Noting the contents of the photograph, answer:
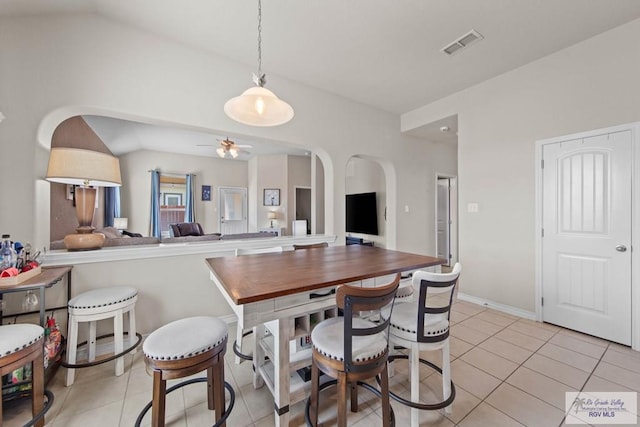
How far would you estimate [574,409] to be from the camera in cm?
162

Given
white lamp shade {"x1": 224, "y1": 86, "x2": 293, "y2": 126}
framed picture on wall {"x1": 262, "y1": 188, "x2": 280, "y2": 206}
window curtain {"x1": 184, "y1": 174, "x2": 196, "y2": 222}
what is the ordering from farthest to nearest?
framed picture on wall {"x1": 262, "y1": 188, "x2": 280, "y2": 206}
window curtain {"x1": 184, "y1": 174, "x2": 196, "y2": 222}
white lamp shade {"x1": 224, "y1": 86, "x2": 293, "y2": 126}

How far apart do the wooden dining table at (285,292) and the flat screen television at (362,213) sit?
325 cm

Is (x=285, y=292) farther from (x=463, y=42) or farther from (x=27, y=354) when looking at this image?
(x=463, y=42)

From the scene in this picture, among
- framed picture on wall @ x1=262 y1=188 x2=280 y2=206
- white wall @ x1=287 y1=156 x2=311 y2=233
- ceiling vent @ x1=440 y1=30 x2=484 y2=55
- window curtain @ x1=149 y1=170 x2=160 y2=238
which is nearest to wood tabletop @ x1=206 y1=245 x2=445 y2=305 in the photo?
ceiling vent @ x1=440 y1=30 x2=484 y2=55

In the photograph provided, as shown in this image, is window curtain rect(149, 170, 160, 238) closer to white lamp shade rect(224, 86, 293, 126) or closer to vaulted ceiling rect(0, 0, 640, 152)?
vaulted ceiling rect(0, 0, 640, 152)

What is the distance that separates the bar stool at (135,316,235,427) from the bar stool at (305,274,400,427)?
0.53 metres

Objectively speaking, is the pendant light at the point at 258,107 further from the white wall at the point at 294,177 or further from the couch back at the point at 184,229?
the white wall at the point at 294,177

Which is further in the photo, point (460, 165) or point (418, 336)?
point (460, 165)

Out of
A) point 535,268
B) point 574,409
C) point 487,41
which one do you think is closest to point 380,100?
point 487,41

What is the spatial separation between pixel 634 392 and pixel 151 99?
4557 millimetres

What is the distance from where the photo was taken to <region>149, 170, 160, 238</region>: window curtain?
6.82 m

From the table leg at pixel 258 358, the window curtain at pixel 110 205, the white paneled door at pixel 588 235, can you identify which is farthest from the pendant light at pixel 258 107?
the window curtain at pixel 110 205

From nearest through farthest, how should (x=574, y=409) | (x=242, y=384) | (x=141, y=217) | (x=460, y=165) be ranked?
1. (x=574, y=409)
2. (x=242, y=384)
3. (x=460, y=165)
4. (x=141, y=217)

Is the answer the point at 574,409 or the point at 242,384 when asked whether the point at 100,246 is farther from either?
the point at 574,409
